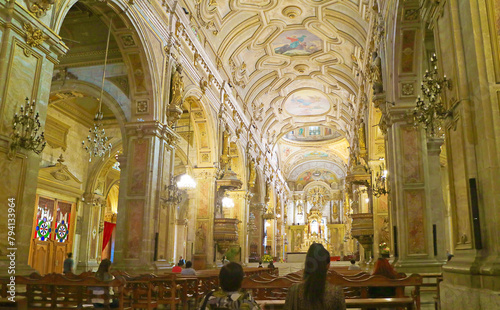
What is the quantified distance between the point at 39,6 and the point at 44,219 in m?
10.3

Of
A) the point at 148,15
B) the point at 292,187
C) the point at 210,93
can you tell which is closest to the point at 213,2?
the point at 210,93

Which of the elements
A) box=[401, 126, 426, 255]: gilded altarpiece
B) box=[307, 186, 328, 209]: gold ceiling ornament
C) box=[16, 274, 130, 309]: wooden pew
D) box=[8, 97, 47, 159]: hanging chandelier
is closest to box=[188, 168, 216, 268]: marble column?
box=[401, 126, 426, 255]: gilded altarpiece

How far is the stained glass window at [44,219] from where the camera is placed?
14.6 meters

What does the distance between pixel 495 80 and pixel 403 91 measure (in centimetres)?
507

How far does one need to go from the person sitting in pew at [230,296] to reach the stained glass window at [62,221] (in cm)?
1455

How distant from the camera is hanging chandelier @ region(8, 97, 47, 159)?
582 centimetres

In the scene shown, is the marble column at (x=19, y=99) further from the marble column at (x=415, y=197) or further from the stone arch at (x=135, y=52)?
the marble column at (x=415, y=197)

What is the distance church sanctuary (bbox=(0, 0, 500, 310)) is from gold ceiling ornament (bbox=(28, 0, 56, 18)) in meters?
0.04

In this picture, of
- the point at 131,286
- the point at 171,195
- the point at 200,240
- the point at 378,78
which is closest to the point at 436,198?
the point at 378,78

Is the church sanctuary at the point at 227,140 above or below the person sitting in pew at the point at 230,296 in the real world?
above

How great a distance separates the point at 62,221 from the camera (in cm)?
1577

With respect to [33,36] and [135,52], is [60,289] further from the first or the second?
[135,52]

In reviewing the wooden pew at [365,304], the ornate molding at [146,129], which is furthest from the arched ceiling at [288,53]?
the wooden pew at [365,304]

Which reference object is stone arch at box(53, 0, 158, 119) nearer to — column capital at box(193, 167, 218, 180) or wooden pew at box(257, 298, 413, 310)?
column capital at box(193, 167, 218, 180)
